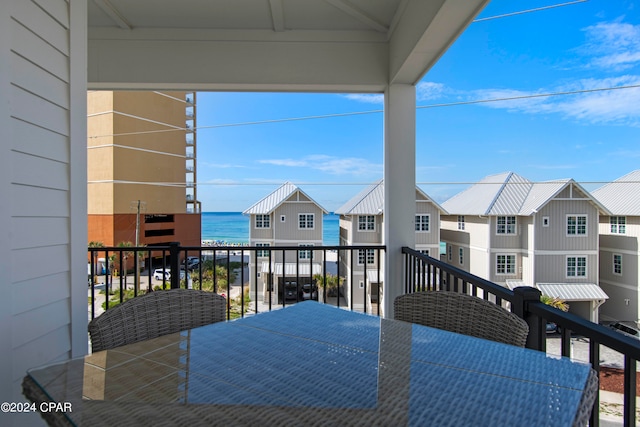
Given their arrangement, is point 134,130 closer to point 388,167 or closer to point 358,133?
point 358,133

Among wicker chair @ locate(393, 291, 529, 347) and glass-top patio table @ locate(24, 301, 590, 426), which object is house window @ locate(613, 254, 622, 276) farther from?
glass-top patio table @ locate(24, 301, 590, 426)

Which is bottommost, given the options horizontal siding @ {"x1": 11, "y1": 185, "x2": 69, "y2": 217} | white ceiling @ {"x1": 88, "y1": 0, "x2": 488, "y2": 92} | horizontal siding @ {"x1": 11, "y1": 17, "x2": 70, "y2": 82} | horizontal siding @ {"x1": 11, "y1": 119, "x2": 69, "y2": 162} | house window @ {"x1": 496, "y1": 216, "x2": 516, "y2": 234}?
Answer: house window @ {"x1": 496, "y1": 216, "x2": 516, "y2": 234}

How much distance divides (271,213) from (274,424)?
10.4 ft

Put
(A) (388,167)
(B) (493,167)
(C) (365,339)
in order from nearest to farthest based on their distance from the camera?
1. (C) (365,339)
2. (A) (388,167)
3. (B) (493,167)

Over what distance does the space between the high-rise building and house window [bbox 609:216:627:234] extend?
6.48 meters

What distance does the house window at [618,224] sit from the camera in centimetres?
282

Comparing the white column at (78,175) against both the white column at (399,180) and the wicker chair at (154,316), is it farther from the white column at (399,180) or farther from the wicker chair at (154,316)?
the white column at (399,180)

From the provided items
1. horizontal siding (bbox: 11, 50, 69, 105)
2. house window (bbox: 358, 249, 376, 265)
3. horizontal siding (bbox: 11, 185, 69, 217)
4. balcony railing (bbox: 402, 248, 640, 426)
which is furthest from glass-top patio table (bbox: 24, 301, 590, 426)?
house window (bbox: 358, 249, 376, 265)

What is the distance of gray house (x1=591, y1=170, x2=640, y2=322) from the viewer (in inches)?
108

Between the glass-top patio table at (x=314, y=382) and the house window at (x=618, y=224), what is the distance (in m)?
2.49

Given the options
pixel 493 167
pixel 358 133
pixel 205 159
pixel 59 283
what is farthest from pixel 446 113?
pixel 205 159

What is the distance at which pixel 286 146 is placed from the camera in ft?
36.0

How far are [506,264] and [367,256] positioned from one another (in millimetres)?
1286

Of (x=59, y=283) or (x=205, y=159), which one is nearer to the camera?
(x=59, y=283)
